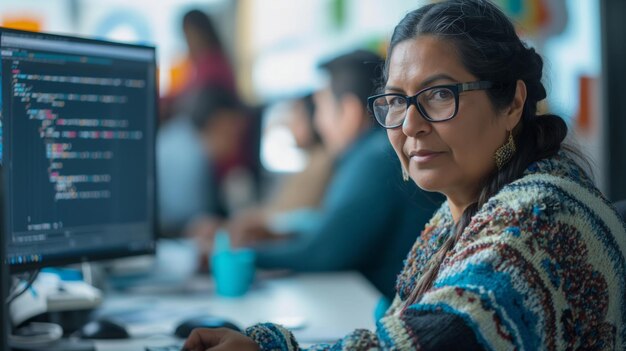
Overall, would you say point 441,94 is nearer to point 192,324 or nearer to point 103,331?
point 192,324

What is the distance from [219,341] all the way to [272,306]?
2.32ft

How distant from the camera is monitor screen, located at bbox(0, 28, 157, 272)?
3.81ft

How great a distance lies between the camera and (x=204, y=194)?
4.03 meters

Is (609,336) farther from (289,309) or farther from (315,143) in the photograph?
(315,143)

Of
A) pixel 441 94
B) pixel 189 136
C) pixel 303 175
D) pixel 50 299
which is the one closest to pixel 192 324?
pixel 50 299

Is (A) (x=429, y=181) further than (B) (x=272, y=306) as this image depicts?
No

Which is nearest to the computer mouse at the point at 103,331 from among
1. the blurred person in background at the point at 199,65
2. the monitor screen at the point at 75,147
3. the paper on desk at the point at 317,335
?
the monitor screen at the point at 75,147

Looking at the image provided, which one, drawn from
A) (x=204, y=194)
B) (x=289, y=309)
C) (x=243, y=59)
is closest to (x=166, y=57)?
(x=243, y=59)

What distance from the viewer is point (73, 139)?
1.26 metres

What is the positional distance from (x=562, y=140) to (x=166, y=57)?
3476 mm

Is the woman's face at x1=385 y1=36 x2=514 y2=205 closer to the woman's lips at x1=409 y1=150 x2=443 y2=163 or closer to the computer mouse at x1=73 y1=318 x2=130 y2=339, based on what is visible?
the woman's lips at x1=409 y1=150 x2=443 y2=163

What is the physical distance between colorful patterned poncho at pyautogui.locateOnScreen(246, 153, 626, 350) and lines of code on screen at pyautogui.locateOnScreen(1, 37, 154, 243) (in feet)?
1.64

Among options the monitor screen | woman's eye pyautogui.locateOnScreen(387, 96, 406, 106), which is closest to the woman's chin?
woman's eye pyautogui.locateOnScreen(387, 96, 406, 106)

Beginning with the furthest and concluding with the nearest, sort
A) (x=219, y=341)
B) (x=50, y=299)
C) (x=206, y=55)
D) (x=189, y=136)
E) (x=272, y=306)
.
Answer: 1. (x=206, y=55)
2. (x=189, y=136)
3. (x=272, y=306)
4. (x=50, y=299)
5. (x=219, y=341)
